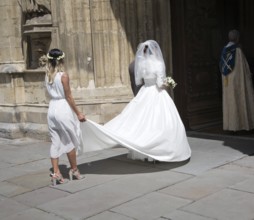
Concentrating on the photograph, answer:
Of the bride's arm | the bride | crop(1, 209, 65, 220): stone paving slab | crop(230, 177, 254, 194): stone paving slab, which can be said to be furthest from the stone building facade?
crop(1, 209, 65, 220): stone paving slab

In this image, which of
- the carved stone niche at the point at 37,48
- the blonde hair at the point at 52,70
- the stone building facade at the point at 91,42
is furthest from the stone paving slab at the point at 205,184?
the carved stone niche at the point at 37,48

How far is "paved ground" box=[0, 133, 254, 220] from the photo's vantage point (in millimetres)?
4723

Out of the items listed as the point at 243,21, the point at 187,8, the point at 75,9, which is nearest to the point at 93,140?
the point at 75,9

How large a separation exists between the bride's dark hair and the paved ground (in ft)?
4.62

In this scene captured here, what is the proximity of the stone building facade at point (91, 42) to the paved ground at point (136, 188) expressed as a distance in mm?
1442

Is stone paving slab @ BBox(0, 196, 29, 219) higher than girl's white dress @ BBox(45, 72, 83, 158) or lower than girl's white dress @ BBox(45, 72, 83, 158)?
lower

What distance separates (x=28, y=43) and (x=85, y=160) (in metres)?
3.31

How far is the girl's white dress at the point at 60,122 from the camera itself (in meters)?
5.80

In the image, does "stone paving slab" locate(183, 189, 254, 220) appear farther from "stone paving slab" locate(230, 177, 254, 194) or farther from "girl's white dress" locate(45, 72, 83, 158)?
"girl's white dress" locate(45, 72, 83, 158)

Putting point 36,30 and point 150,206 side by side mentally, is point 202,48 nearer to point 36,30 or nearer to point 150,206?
point 36,30

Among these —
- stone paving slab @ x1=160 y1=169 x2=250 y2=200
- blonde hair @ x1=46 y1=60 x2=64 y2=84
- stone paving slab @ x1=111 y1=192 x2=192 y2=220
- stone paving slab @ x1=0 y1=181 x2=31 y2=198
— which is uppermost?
blonde hair @ x1=46 y1=60 x2=64 y2=84

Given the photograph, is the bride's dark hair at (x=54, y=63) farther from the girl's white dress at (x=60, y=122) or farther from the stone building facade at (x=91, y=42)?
the stone building facade at (x=91, y=42)

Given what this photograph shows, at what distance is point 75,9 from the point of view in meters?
8.64

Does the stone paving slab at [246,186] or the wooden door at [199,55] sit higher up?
the wooden door at [199,55]
